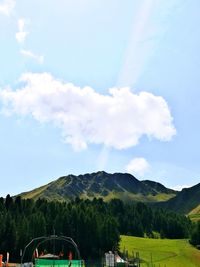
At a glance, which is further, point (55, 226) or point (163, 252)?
point (163, 252)

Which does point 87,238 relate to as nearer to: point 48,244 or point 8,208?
point 48,244

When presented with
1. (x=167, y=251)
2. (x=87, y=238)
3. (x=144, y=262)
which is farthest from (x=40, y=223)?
(x=167, y=251)

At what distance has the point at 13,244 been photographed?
5032 inches

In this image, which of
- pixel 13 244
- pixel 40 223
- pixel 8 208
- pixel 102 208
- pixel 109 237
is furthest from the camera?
pixel 102 208

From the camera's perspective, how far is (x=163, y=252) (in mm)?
154625

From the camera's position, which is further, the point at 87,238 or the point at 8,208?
the point at 8,208

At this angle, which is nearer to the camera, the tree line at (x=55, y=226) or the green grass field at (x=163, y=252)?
the tree line at (x=55, y=226)

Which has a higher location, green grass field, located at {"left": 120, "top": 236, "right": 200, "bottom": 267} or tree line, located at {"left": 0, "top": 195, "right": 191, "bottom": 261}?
tree line, located at {"left": 0, "top": 195, "right": 191, "bottom": 261}

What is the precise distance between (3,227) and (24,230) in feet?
20.3

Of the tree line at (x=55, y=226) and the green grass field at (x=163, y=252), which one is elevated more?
the tree line at (x=55, y=226)

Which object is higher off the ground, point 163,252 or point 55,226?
point 55,226

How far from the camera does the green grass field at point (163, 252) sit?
138m

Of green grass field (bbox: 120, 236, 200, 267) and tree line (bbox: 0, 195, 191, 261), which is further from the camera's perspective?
green grass field (bbox: 120, 236, 200, 267)

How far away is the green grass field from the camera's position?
453 ft
